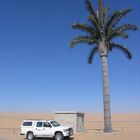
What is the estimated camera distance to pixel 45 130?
31672 mm

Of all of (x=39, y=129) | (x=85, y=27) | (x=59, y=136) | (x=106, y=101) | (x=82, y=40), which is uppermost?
(x=85, y=27)

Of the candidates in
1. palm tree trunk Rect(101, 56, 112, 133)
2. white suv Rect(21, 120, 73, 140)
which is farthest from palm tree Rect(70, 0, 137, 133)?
white suv Rect(21, 120, 73, 140)

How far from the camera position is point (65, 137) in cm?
3114

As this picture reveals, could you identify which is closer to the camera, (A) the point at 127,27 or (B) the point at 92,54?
(A) the point at 127,27

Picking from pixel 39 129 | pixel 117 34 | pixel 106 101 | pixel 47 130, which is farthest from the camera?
pixel 117 34

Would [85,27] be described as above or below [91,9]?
below

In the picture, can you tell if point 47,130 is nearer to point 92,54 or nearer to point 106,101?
point 106,101

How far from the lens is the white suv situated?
31.0m

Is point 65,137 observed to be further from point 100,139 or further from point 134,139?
point 134,139

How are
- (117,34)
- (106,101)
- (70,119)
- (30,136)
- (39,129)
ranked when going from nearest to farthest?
(39,129)
(30,136)
(106,101)
(117,34)
(70,119)

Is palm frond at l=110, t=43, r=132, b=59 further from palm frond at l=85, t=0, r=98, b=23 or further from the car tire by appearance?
the car tire

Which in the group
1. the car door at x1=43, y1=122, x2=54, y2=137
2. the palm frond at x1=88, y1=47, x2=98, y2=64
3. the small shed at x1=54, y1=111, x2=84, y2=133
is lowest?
the car door at x1=43, y1=122, x2=54, y2=137

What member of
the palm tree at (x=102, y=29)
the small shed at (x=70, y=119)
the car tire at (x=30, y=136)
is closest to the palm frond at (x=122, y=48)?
the palm tree at (x=102, y=29)

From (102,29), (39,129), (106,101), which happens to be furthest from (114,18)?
(39,129)
